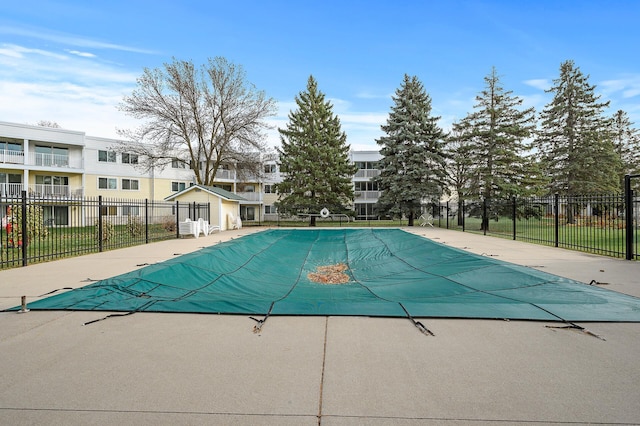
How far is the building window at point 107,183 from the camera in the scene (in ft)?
111

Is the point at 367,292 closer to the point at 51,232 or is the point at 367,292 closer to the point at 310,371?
the point at 310,371

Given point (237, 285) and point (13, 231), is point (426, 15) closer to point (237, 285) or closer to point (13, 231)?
point (237, 285)

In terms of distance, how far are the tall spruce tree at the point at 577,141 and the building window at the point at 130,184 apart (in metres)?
39.2

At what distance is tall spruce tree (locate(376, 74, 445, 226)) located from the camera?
2797cm

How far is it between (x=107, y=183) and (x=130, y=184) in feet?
6.88

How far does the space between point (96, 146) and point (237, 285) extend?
1312 inches

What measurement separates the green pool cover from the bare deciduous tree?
2233 cm

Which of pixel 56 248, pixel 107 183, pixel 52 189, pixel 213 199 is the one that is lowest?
pixel 56 248

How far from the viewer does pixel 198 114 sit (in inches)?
1216

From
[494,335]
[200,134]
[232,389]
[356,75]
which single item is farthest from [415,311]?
[200,134]

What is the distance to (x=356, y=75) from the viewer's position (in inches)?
871

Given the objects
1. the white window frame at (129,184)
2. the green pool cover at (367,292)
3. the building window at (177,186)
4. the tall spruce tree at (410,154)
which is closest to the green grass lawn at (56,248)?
the green pool cover at (367,292)

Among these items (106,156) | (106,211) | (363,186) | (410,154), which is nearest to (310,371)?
(106,211)

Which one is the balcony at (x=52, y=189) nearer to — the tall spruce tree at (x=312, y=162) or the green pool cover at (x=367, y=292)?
the tall spruce tree at (x=312, y=162)
